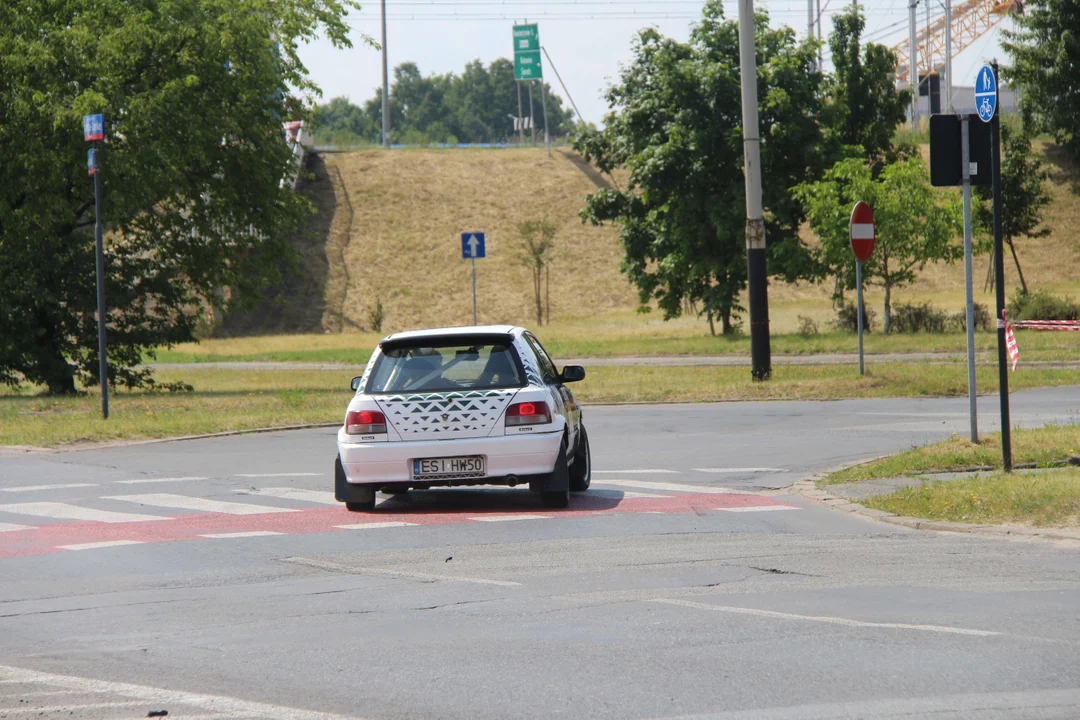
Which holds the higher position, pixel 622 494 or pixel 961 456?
pixel 961 456

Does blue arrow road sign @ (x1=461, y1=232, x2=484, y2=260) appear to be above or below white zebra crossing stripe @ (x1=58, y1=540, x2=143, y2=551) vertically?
above

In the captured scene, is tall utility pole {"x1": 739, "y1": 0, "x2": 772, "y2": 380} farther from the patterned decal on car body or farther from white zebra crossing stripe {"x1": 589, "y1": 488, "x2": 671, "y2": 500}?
the patterned decal on car body

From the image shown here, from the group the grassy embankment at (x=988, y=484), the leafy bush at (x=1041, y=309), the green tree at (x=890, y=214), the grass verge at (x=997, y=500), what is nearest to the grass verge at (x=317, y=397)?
the grassy embankment at (x=988, y=484)

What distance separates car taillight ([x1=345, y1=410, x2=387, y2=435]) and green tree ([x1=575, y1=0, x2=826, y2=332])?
29787 mm

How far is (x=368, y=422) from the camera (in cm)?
1169

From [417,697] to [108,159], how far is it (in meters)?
24.5

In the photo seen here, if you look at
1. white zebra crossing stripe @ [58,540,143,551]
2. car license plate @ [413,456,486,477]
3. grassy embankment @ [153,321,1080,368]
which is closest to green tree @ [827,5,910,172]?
grassy embankment @ [153,321,1080,368]

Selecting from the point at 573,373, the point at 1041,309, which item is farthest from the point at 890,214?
the point at 573,373

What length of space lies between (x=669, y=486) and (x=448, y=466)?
2506mm

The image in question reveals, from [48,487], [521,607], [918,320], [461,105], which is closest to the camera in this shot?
[521,607]

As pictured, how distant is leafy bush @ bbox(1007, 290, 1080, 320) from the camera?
40.0 meters

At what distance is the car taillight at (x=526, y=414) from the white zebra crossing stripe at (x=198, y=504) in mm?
2080

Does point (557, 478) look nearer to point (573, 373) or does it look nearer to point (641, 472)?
point (573, 373)

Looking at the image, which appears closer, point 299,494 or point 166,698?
point 166,698
